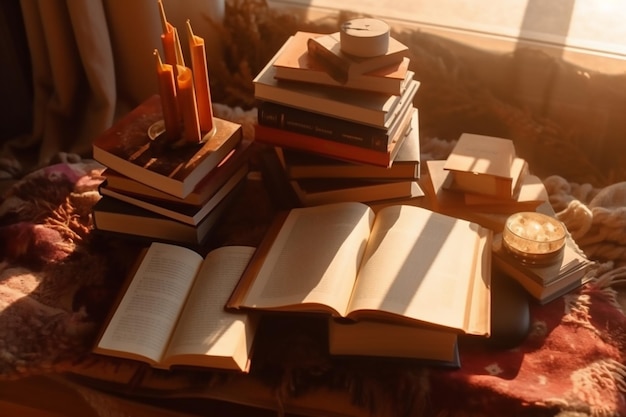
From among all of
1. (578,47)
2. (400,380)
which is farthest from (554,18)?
(400,380)

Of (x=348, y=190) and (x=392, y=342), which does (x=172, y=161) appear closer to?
(x=348, y=190)

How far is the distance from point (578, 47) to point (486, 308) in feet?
2.07

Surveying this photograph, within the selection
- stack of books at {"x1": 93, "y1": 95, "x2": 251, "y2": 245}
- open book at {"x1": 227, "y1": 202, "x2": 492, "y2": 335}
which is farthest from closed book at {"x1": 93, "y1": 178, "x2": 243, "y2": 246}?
open book at {"x1": 227, "y1": 202, "x2": 492, "y2": 335}

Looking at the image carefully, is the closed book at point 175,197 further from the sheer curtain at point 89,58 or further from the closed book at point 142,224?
the sheer curtain at point 89,58

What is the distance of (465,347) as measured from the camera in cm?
100

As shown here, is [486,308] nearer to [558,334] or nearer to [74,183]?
[558,334]

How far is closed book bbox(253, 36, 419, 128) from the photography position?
1053 mm

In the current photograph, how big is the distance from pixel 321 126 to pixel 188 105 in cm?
19

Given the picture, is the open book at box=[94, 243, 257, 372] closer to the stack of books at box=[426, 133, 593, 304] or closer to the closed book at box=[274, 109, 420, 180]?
the closed book at box=[274, 109, 420, 180]

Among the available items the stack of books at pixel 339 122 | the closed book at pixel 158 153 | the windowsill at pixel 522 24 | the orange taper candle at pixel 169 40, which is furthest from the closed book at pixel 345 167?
the windowsill at pixel 522 24

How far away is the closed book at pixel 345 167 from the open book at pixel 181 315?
15 cm

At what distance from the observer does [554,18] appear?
1.41m

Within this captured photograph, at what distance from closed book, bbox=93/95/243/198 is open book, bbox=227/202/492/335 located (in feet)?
0.47

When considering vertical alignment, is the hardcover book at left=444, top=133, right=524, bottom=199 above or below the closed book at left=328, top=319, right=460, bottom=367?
above
